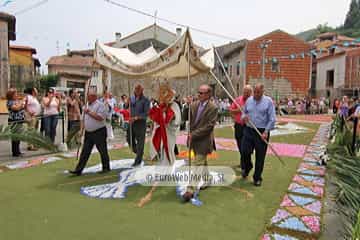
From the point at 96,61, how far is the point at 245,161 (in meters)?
3.16

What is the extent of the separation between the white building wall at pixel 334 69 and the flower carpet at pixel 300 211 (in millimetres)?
33450

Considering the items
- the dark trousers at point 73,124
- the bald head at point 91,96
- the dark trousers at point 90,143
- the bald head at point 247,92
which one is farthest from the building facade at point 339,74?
the bald head at point 91,96

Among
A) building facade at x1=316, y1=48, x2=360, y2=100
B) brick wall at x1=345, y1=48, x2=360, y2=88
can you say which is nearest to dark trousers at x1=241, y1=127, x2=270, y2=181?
building facade at x1=316, y1=48, x2=360, y2=100

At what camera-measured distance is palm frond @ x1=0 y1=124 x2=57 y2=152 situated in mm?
4887

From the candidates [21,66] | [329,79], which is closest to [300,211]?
[21,66]

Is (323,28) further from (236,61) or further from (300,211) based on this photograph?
(300,211)

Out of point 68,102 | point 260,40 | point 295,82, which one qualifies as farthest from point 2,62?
point 295,82

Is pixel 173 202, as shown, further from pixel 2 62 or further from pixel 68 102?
pixel 2 62

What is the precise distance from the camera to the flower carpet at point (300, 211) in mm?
3102

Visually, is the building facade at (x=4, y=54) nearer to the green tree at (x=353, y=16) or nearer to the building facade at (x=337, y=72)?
the building facade at (x=337, y=72)

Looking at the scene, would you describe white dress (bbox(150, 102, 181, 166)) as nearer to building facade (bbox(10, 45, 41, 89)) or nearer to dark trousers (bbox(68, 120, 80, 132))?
dark trousers (bbox(68, 120, 80, 132))

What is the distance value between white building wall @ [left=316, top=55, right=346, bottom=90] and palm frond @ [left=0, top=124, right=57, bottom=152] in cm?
3570

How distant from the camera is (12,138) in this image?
493 cm

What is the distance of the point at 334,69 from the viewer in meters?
35.8
